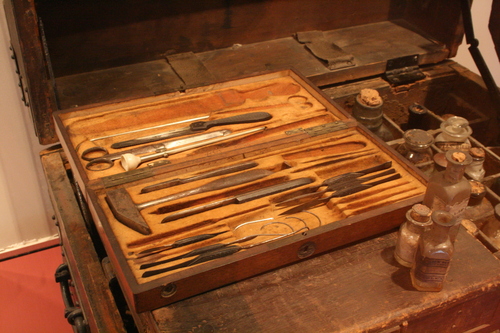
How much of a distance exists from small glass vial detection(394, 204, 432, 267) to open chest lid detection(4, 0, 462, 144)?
2.99ft

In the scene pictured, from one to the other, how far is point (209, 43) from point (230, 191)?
102cm

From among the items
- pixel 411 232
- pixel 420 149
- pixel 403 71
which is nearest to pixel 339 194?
pixel 411 232

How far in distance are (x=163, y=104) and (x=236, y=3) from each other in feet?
2.19

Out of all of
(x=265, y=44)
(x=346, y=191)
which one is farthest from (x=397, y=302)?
(x=265, y=44)

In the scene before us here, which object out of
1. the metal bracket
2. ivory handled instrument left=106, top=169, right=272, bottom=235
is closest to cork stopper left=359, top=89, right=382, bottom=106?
the metal bracket

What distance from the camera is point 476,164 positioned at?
1.74 m

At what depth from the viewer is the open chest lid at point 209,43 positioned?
183 centimetres

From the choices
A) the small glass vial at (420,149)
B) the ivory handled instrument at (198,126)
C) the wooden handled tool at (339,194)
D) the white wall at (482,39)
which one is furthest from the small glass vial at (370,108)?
the white wall at (482,39)

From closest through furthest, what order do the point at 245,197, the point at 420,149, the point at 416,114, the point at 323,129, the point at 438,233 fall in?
the point at 438,233, the point at 245,197, the point at 323,129, the point at 420,149, the point at 416,114

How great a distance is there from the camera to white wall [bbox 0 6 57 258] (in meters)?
2.05

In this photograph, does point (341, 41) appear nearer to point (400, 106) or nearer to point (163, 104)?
point (400, 106)

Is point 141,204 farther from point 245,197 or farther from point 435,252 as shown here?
point 435,252

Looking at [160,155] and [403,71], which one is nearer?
[160,155]

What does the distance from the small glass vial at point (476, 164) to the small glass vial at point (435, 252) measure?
0.68 meters
